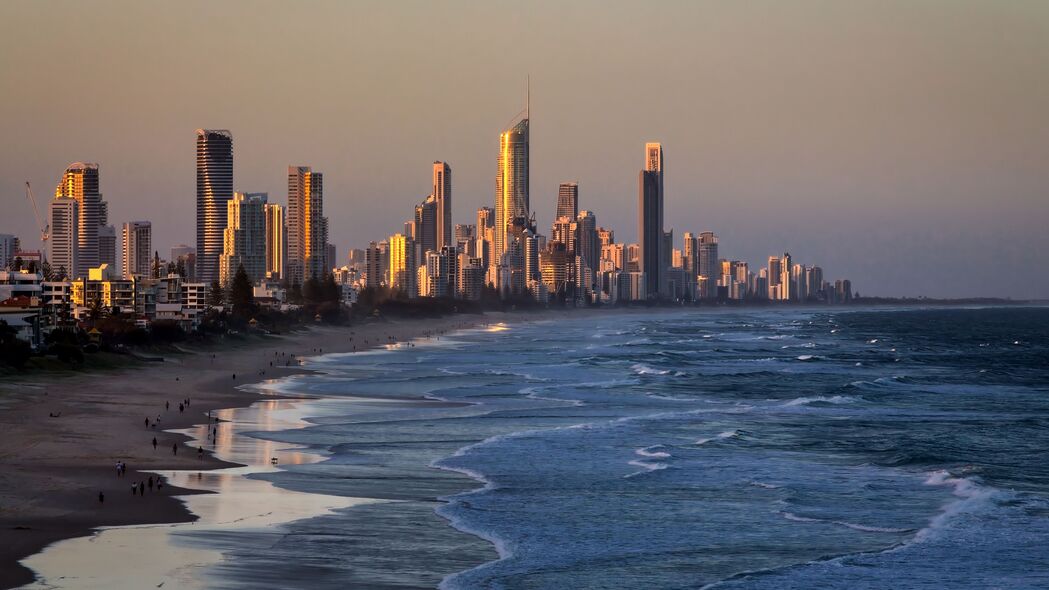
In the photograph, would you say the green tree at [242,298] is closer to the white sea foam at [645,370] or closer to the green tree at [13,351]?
the white sea foam at [645,370]

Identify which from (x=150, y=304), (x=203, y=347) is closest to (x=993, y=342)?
(x=203, y=347)

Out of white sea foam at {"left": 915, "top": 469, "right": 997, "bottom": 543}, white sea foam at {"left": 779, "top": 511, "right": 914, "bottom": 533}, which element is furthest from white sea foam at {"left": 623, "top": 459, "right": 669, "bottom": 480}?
white sea foam at {"left": 915, "top": 469, "right": 997, "bottom": 543}

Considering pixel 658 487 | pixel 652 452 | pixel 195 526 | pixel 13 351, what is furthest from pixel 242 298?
pixel 195 526

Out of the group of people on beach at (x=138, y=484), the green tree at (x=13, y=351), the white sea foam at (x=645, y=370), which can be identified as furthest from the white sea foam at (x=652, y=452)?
the white sea foam at (x=645, y=370)

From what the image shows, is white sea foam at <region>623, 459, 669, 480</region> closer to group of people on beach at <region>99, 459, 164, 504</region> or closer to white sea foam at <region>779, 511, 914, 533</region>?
white sea foam at <region>779, 511, 914, 533</region>

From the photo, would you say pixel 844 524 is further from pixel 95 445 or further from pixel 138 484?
pixel 95 445

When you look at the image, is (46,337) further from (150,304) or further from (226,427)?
(150,304)

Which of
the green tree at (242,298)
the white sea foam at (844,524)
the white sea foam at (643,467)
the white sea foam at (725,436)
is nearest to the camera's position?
the white sea foam at (844,524)
